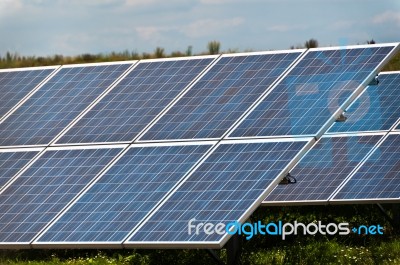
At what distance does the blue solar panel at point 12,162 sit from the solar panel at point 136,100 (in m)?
0.56

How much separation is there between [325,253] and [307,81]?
2.72 m

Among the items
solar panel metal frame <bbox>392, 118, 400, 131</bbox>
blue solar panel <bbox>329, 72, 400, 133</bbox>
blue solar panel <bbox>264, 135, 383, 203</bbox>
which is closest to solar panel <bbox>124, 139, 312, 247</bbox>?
blue solar panel <bbox>264, 135, 383, 203</bbox>

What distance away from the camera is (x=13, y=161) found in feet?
58.1

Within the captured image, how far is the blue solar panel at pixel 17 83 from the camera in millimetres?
19672

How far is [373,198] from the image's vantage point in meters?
19.9

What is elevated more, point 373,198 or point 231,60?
point 231,60

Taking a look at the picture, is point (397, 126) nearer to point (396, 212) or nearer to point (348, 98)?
point (396, 212)

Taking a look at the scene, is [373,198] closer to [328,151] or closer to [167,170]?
[328,151]

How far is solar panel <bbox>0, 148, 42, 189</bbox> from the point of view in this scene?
17.4 m

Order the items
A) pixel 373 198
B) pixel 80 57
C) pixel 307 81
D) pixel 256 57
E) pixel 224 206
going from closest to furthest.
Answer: pixel 224 206 < pixel 307 81 < pixel 256 57 < pixel 373 198 < pixel 80 57

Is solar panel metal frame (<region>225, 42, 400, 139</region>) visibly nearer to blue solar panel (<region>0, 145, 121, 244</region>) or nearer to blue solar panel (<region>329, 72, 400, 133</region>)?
blue solar panel (<region>0, 145, 121, 244</region>)

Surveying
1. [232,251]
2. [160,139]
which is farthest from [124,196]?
[232,251]

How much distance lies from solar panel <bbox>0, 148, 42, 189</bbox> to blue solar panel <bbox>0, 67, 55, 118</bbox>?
5.21 ft

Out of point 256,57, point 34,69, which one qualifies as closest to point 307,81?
point 256,57
